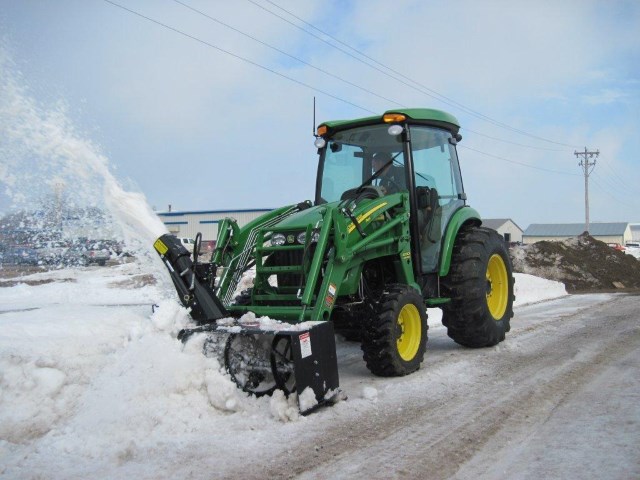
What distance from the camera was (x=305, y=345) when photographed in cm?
462

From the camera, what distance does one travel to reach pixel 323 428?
14.3 ft

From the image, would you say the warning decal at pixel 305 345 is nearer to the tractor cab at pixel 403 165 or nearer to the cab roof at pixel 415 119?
the tractor cab at pixel 403 165

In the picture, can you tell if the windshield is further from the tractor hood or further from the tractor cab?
the tractor hood

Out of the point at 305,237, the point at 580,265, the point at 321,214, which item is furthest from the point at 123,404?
the point at 580,265

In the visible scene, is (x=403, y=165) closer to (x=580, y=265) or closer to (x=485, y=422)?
(x=485, y=422)

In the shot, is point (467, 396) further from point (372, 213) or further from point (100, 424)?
point (100, 424)

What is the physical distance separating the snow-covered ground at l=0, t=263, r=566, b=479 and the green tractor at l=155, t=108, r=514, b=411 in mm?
276

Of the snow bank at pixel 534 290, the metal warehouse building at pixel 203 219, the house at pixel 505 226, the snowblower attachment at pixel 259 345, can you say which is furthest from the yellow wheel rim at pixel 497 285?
the house at pixel 505 226

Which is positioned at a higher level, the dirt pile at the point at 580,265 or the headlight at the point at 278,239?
the headlight at the point at 278,239

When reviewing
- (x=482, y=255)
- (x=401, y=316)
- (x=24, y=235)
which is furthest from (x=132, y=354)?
(x=24, y=235)

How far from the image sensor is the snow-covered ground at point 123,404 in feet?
12.5

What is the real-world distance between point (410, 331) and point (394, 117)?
2.26 metres

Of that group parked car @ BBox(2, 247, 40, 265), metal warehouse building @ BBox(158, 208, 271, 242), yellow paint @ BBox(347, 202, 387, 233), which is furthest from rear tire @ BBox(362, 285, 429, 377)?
metal warehouse building @ BBox(158, 208, 271, 242)

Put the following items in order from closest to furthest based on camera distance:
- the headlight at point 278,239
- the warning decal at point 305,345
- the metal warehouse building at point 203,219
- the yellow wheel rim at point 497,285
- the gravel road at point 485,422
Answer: the gravel road at point 485,422, the warning decal at point 305,345, the headlight at point 278,239, the yellow wheel rim at point 497,285, the metal warehouse building at point 203,219
